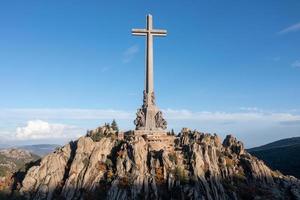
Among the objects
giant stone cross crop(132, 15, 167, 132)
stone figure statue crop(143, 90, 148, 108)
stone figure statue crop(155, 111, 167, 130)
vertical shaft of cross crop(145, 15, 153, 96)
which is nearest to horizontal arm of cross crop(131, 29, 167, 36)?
giant stone cross crop(132, 15, 167, 132)

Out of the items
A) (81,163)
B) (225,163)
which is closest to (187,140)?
(225,163)

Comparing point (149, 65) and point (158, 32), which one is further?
point (158, 32)

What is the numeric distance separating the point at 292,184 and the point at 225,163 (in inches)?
549

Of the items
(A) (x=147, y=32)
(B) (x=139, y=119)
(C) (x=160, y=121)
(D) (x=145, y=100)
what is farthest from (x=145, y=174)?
(A) (x=147, y=32)

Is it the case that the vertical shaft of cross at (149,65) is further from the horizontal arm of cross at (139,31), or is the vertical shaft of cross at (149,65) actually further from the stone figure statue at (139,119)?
the stone figure statue at (139,119)

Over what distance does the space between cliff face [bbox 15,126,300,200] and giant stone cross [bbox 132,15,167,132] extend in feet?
16.6

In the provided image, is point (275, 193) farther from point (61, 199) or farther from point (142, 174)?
point (61, 199)

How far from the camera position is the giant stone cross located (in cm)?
9306

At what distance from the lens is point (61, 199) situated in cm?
7738

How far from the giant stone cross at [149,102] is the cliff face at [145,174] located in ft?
16.6

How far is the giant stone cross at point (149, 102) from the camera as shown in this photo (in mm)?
93062

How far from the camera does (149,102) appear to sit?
9462 cm

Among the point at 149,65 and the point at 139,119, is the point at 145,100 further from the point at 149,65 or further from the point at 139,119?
the point at 149,65

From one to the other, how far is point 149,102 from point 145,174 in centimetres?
2005
